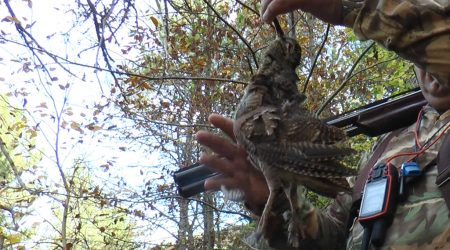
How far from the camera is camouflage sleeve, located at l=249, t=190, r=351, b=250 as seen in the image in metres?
2.17

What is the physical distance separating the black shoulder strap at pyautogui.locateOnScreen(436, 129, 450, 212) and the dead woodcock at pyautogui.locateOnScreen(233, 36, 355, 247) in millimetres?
296

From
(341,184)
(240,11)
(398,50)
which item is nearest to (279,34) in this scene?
(398,50)

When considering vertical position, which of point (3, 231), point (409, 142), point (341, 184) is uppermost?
point (3, 231)

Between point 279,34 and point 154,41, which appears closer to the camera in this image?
point 279,34

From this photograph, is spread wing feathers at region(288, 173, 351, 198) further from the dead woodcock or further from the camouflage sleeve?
the camouflage sleeve

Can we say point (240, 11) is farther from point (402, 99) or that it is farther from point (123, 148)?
point (402, 99)

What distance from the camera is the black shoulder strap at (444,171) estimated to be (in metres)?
1.79

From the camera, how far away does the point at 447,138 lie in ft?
6.12

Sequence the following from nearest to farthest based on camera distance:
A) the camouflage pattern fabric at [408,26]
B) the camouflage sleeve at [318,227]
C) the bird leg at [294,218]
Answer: the camouflage pattern fabric at [408,26] < the bird leg at [294,218] < the camouflage sleeve at [318,227]

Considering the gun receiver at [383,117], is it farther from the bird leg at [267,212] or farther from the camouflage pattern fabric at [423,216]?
the bird leg at [267,212]

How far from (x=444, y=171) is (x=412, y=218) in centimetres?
29

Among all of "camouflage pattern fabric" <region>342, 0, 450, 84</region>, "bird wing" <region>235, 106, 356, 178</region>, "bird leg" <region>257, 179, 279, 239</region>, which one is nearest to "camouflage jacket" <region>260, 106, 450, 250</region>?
"bird leg" <region>257, 179, 279, 239</region>

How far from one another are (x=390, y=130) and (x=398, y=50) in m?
0.87

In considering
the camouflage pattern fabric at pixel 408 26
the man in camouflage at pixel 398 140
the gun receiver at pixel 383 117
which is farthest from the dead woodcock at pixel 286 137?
the gun receiver at pixel 383 117
